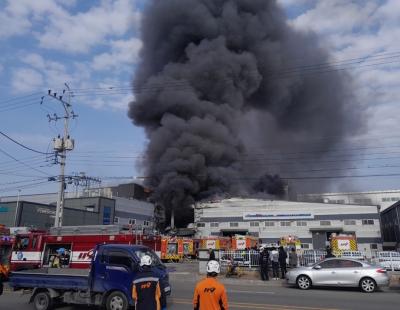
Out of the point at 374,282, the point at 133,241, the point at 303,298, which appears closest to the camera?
the point at 303,298

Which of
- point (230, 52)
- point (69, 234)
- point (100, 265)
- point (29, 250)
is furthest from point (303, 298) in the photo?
point (230, 52)

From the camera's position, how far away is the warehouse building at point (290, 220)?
42.1 meters

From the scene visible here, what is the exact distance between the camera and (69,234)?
16.5 meters

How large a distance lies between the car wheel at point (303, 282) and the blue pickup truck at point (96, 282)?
6.25 metres

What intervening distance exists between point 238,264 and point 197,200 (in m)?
32.5

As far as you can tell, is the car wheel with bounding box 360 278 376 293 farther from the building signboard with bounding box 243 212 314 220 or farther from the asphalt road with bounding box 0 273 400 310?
the building signboard with bounding box 243 212 314 220

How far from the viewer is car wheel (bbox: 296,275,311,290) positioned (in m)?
13.6

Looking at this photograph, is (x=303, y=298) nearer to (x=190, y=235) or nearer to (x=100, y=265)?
(x=100, y=265)

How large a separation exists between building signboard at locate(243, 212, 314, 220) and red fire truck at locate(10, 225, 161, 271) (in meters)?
30.5

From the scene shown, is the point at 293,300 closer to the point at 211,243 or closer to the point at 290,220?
the point at 211,243

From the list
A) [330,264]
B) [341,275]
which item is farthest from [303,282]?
[341,275]

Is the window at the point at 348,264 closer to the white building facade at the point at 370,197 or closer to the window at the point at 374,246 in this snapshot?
the window at the point at 374,246

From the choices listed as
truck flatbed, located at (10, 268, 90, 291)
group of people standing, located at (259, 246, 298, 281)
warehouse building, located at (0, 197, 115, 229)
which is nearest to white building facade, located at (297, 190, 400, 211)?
warehouse building, located at (0, 197, 115, 229)

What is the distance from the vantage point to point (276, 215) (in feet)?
150
